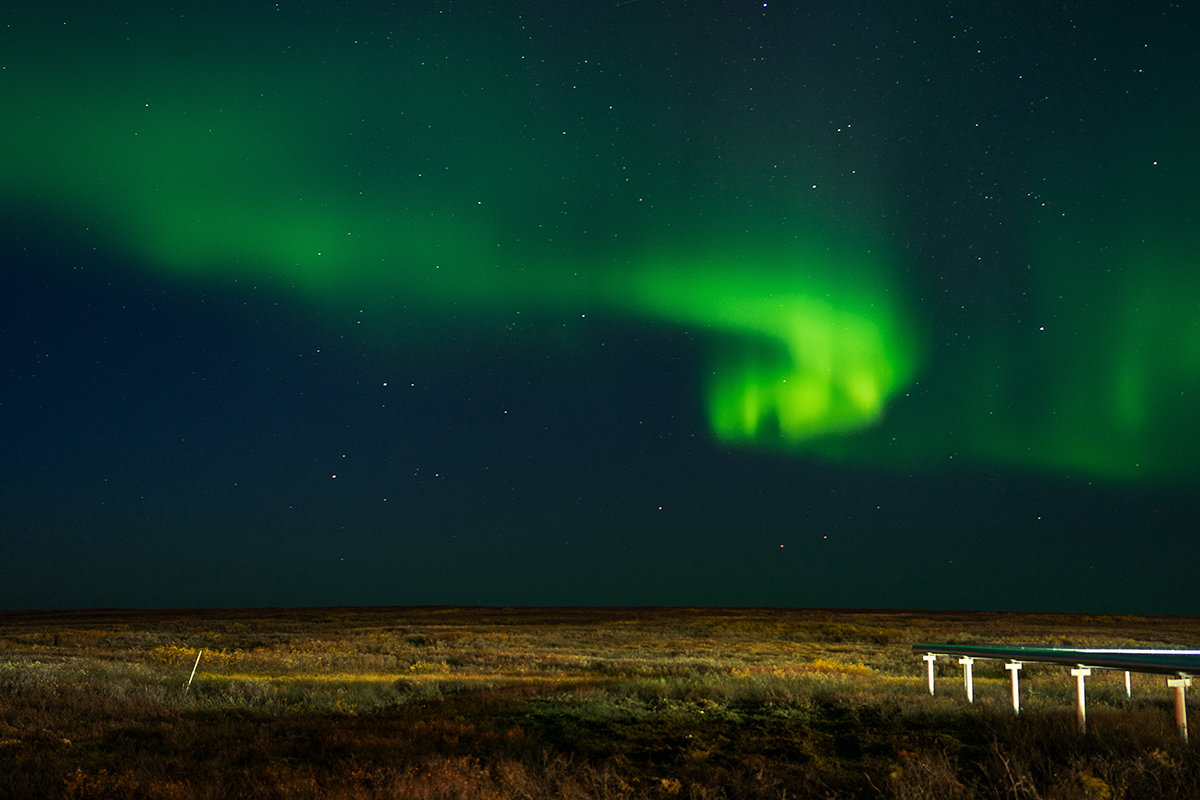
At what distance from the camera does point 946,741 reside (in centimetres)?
1078

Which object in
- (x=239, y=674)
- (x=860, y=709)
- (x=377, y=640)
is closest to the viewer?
(x=860, y=709)

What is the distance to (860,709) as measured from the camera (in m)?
13.8

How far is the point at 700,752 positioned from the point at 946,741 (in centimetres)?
314

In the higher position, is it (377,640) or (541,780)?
(541,780)

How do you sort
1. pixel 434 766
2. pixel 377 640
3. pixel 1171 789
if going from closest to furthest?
1. pixel 1171 789
2. pixel 434 766
3. pixel 377 640

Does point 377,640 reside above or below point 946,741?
below

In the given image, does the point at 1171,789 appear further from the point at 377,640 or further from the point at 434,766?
the point at 377,640

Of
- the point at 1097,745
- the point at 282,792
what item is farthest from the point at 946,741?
the point at 282,792

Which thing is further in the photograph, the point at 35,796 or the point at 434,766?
the point at 434,766

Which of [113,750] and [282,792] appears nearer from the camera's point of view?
[282,792]

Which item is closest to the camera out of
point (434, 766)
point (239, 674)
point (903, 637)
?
point (434, 766)

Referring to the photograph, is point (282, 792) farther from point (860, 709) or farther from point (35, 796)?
point (860, 709)

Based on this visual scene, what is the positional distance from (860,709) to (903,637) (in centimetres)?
3002

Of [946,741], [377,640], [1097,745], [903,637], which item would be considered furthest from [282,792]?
[903,637]
